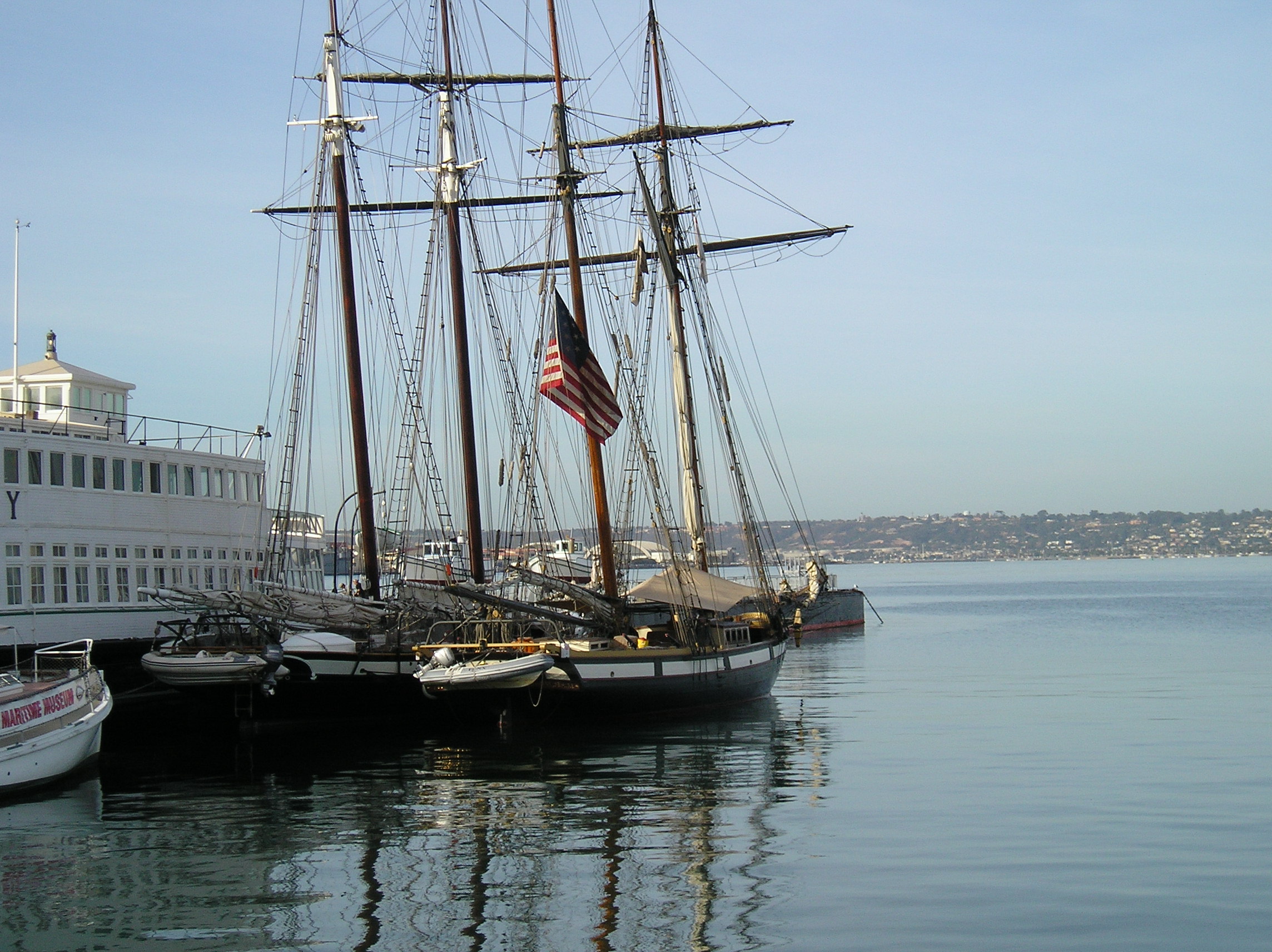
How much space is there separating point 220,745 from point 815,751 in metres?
15.0

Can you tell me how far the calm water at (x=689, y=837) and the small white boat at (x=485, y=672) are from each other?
1632 mm

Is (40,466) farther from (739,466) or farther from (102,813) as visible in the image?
(739,466)

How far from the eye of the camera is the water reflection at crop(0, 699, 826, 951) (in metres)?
14.1

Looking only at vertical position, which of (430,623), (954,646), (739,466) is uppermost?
(739,466)

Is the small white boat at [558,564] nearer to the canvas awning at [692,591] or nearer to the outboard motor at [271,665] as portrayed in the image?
the canvas awning at [692,591]

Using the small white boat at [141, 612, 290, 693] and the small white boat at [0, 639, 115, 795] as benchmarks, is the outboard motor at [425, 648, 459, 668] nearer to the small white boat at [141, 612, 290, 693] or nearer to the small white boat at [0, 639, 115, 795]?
the small white boat at [141, 612, 290, 693]

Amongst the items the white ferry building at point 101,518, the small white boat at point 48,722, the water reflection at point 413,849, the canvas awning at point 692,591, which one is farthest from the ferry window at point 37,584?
the canvas awning at point 692,591

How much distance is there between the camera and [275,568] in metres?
40.9

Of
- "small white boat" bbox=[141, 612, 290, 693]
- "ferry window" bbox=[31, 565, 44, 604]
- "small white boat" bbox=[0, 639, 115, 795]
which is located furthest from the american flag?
"ferry window" bbox=[31, 565, 44, 604]

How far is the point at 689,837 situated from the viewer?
1877 cm

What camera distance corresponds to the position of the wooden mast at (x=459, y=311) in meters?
40.2

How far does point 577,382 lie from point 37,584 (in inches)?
619

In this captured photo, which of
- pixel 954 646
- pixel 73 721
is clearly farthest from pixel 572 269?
pixel 954 646

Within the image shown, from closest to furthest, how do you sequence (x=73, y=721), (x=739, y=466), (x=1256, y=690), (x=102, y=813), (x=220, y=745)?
(x=102, y=813) < (x=73, y=721) < (x=220, y=745) < (x=1256, y=690) < (x=739, y=466)
